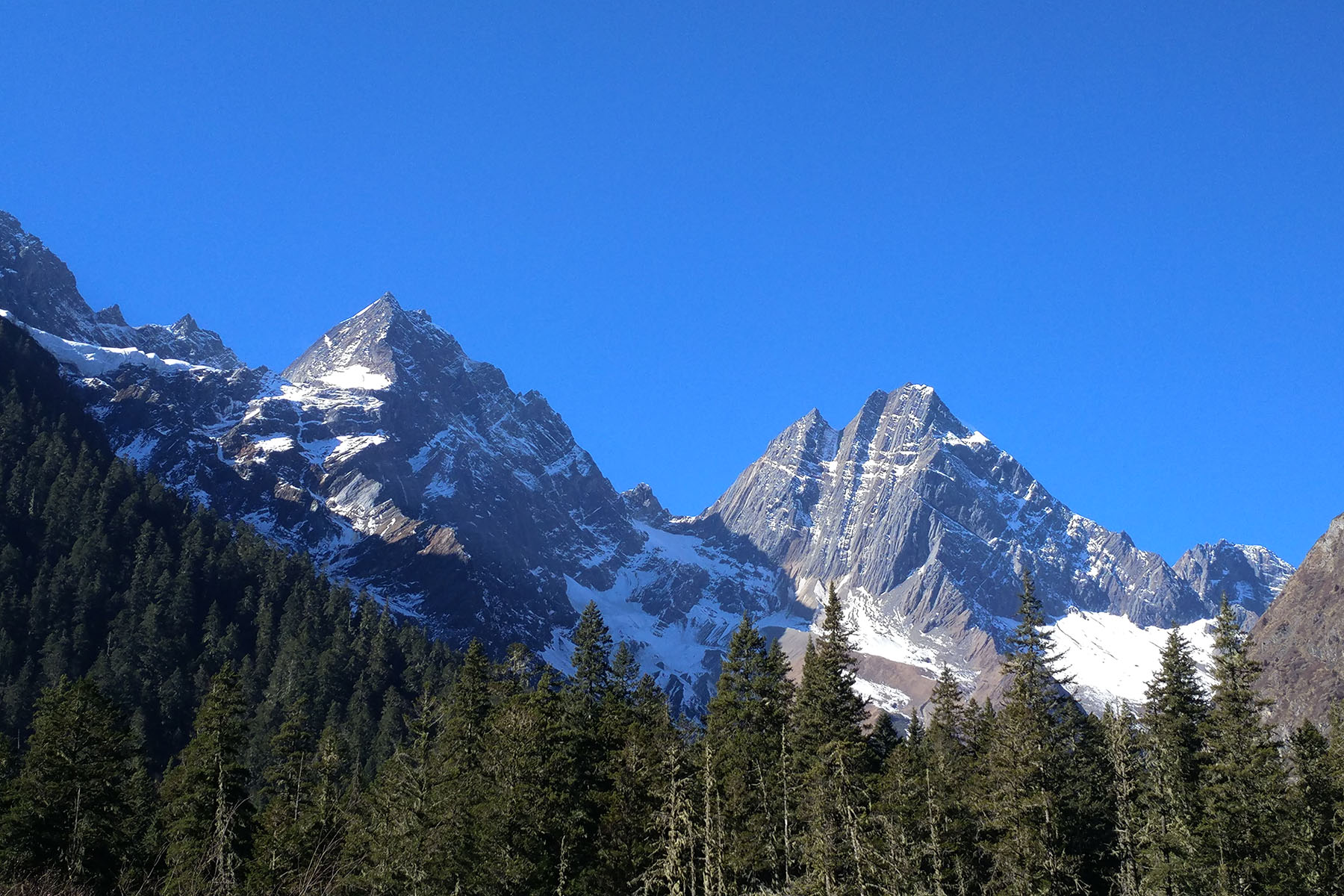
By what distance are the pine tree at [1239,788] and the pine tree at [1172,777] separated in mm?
893

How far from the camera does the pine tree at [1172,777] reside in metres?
40.0

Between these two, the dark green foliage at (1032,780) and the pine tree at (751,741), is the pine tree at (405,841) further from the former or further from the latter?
the dark green foliage at (1032,780)

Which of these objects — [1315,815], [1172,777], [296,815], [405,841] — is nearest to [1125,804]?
[1172,777]

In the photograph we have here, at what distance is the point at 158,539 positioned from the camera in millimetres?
163625

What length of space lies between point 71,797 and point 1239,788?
1902 inches

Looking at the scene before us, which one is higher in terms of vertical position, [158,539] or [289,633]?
[158,539]

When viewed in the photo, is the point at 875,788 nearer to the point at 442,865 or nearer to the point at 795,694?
the point at 795,694

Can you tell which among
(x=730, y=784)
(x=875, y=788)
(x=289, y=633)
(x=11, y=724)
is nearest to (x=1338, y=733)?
(x=875, y=788)

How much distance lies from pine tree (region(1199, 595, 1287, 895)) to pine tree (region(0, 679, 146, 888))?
4356cm

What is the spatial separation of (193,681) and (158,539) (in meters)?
35.8

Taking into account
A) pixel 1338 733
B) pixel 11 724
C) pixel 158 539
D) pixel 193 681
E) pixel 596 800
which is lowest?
pixel 596 800

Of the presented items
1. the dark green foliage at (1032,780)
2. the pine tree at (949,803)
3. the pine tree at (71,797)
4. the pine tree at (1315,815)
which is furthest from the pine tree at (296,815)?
the pine tree at (1315,815)

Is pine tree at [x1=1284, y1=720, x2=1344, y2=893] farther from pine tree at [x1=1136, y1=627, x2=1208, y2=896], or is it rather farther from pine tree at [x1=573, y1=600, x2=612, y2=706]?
pine tree at [x1=573, y1=600, x2=612, y2=706]

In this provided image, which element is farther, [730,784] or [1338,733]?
[1338,733]
